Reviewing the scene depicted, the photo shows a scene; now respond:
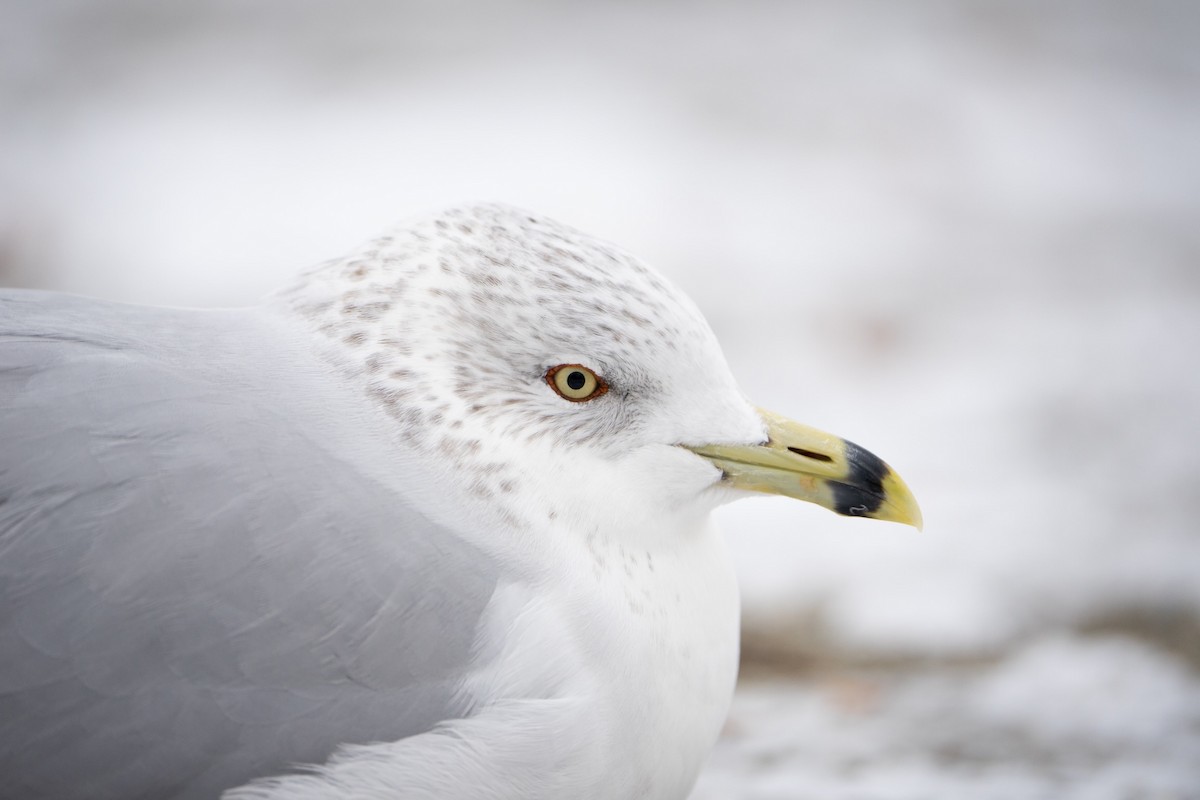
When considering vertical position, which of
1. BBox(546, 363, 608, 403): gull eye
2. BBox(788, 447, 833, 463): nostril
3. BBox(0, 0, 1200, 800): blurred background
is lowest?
BBox(546, 363, 608, 403): gull eye

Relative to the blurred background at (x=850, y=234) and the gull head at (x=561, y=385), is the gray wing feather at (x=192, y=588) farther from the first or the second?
the blurred background at (x=850, y=234)

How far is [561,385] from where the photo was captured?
1.53 metres

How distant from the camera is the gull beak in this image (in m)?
1.58

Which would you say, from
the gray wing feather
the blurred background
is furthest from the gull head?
the blurred background

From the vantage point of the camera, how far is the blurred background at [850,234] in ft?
8.06

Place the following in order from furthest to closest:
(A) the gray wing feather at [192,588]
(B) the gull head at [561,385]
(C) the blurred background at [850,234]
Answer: (C) the blurred background at [850,234] < (B) the gull head at [561,385] < (A) the gray wing feather at [192,588]

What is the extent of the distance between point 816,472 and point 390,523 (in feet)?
2.10

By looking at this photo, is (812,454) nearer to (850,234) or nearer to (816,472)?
(816,472)

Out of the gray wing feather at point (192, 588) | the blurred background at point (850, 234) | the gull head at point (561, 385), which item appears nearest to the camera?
the gray wing feather at point (192, 588)

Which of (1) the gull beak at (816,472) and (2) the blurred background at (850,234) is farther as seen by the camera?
(2) the blurred background at (850,234)

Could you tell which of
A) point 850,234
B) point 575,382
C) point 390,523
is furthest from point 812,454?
point 850,234

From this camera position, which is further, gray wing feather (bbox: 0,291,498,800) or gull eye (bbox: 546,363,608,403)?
gull eye (bbox: 546,363,608,403)

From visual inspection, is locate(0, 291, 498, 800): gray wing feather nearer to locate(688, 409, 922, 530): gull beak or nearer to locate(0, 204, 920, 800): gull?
locate(0, 204, 920, 800): gull

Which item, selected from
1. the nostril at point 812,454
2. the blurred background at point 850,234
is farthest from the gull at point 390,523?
the blurred background at point 850,234
